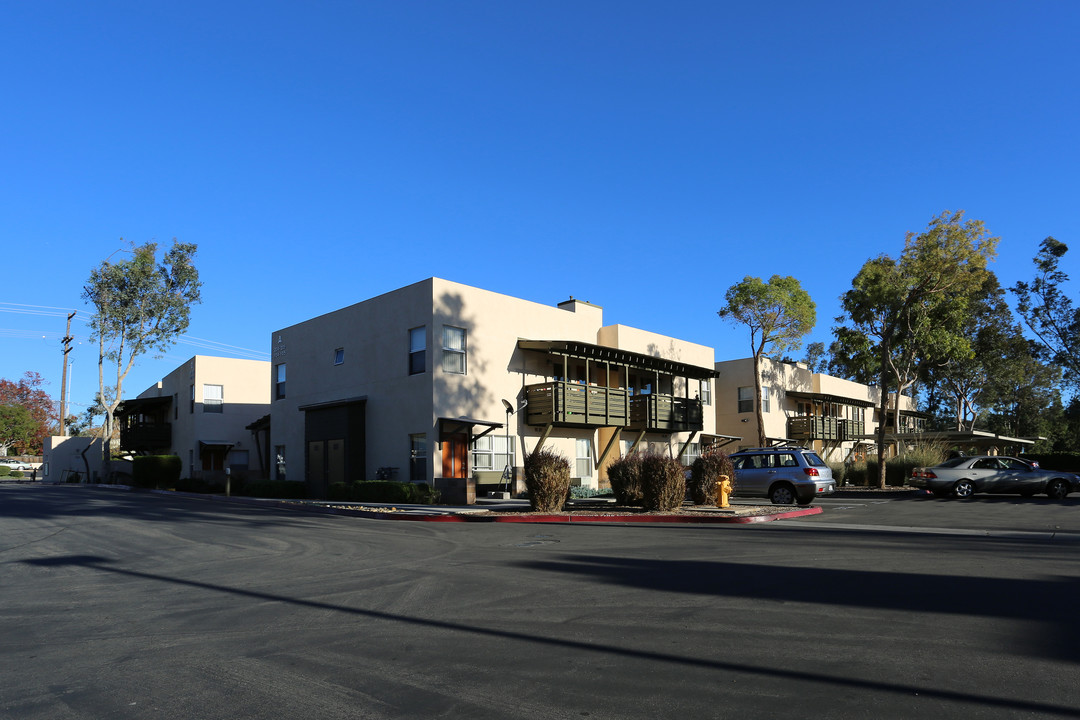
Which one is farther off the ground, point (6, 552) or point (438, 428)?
point (438, 428)

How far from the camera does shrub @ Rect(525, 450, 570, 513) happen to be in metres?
A: 19.8

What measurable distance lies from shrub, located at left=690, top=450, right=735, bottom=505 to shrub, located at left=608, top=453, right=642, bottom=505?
2166 mm

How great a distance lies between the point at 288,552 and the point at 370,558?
165cm

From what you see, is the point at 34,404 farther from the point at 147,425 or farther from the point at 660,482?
the point at 660,482

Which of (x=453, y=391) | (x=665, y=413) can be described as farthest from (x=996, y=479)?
(x=453, y=391)

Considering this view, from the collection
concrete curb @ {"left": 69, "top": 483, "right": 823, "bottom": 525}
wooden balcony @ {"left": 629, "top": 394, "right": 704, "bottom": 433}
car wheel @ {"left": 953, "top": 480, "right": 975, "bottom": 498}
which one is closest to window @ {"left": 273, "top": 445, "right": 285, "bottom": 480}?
concrete curb @ {"left": 69, "top": 483, "right": 823, "bottom": 525}

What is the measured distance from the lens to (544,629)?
22.6 feet

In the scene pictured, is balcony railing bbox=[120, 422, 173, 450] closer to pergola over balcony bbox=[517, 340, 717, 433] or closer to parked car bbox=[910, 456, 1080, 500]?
pergola over balcony bbox=[517, 340, 717, 433]

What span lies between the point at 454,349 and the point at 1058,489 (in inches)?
819

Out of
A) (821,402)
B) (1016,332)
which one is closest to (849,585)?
(821,402)

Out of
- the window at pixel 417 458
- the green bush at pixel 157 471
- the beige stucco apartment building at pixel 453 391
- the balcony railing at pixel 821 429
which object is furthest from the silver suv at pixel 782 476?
the green bush at pixel 157 471

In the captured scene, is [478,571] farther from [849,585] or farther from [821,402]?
[821,402]

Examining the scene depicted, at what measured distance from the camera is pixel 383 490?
2453cm

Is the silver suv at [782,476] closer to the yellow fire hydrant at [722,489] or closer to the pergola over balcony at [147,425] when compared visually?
the yellow fire hydrant at [722,489]
